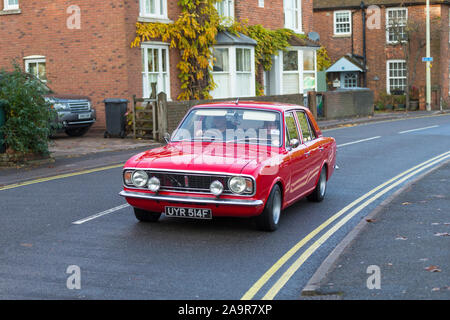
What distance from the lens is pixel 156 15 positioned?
2580 cm

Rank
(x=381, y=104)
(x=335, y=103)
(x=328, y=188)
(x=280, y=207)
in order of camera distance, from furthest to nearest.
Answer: (x=381, y=104)
(x=335, y=103)
(x=328, y=188)
(x=280, y=207)

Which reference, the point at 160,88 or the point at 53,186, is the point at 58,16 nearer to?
the point at 160,88

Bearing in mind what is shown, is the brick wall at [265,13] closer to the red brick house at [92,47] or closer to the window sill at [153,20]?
the red brick house at [92,47]

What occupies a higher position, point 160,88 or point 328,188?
point 160,88

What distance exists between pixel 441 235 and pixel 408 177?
18.8ft

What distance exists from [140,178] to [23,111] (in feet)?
24.4

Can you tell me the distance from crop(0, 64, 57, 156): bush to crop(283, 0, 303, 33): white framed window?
22.4 metres

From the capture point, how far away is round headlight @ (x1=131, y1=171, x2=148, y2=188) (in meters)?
8.16

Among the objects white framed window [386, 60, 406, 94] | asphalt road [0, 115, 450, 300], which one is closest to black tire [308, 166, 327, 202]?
asphalt road [0, 115, 450, 300]

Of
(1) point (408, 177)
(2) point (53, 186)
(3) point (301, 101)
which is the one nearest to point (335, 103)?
(3) point (301, 101)

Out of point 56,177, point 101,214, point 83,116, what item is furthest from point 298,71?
point 101,214

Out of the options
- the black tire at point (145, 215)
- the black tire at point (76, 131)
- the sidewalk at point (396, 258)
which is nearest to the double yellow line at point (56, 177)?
the black tire at point (145, 215)

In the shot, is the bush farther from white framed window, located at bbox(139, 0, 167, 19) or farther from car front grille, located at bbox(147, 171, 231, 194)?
white framed window, located at bbox(139, 0, 167, 19)

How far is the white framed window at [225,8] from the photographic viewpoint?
98.4 feet
